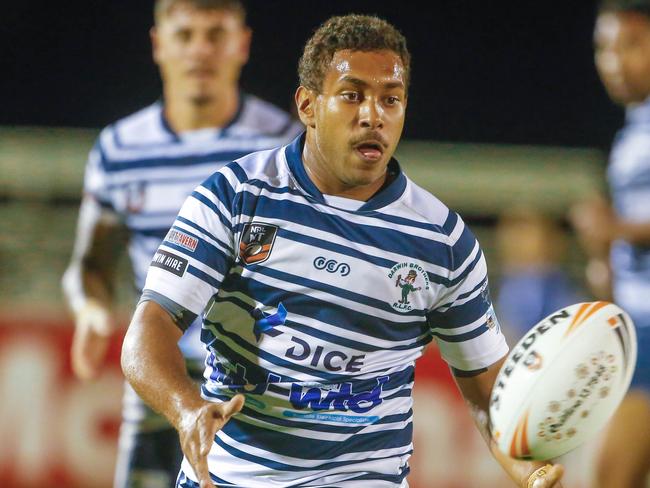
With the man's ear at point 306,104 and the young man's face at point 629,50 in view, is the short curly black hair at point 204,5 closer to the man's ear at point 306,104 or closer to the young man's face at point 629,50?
the young man's face at point 629,50

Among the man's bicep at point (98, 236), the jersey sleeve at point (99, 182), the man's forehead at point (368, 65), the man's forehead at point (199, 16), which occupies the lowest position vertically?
the man's bicep at point (98, 236)

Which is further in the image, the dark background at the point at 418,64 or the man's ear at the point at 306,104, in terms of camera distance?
the dark background at the point at 418,64

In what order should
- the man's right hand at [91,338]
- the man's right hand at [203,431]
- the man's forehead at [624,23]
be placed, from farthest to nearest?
1. the man's forehead at [624,23]
2. the man's right hand at [91,338]
3. the man's right hand at [203,431]

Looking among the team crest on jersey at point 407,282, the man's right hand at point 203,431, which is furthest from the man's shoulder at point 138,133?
the man's right hand at point 203,431

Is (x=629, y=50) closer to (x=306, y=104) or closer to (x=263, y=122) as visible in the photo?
(x=263, y=122)

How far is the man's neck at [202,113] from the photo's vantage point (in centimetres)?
471

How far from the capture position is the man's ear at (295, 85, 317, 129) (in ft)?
9.89

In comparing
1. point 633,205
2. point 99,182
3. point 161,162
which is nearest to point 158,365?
point 161,162

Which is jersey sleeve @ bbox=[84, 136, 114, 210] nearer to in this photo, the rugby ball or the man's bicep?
the man's bicep

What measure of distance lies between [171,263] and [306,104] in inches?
21.9

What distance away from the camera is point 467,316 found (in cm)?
302

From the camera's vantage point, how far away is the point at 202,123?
4.71m

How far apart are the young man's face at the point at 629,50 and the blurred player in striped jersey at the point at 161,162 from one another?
1.36 m

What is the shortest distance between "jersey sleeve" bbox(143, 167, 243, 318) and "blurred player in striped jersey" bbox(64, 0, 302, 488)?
1.69 metres
